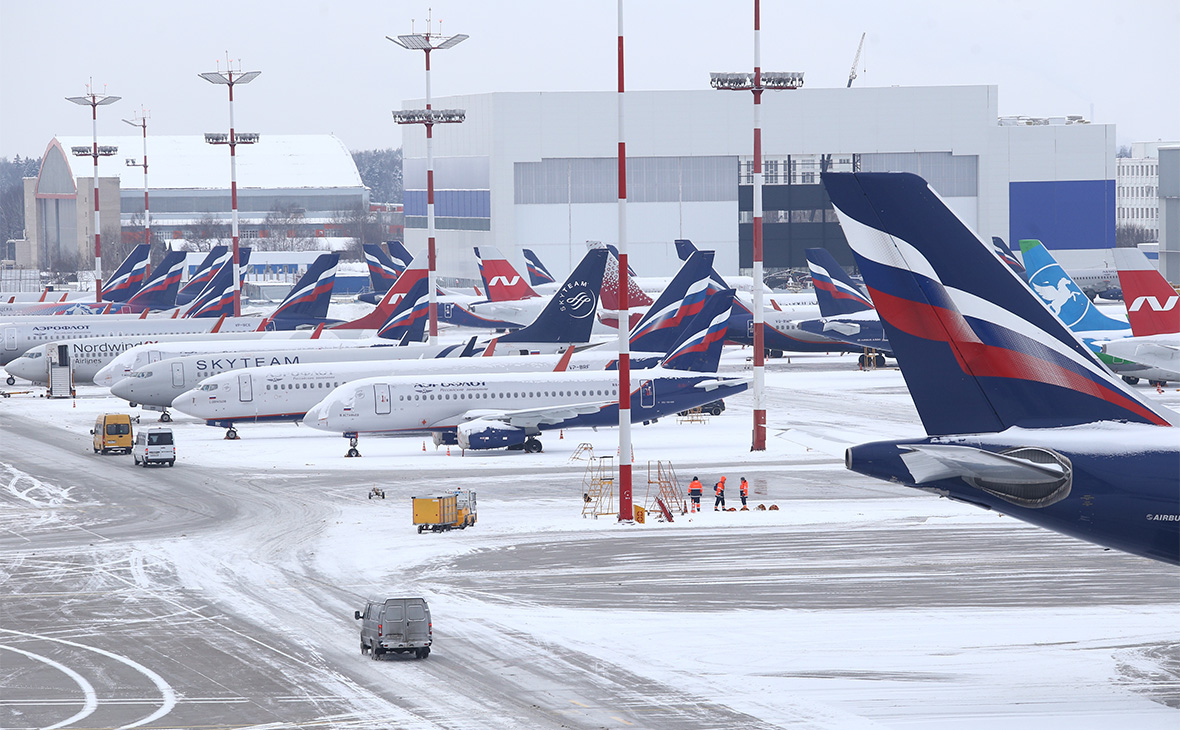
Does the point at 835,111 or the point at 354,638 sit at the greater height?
the point at 835,111

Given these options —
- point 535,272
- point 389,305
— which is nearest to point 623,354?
point 389,305

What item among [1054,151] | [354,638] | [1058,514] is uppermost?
[1054,151]

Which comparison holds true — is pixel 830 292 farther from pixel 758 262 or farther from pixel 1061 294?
pixel 758 262

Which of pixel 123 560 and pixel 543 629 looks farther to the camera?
pixel 123 560

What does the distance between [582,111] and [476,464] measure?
8764cm

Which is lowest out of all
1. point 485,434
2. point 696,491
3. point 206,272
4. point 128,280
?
point 696,491

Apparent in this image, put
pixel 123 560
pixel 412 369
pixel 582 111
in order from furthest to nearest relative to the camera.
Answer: pixel 582 111 → pixel 412 369 → pixel 123 560

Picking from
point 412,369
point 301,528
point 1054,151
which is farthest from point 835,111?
point 301,528

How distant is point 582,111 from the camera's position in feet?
452

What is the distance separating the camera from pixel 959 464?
59.8 feet

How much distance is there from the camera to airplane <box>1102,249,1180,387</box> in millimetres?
46969

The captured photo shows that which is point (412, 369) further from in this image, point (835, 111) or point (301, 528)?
point (835, 111)

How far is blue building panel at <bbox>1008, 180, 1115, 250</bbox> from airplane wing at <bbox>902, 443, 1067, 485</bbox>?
430 feet

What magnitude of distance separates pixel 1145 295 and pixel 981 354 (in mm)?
32584
